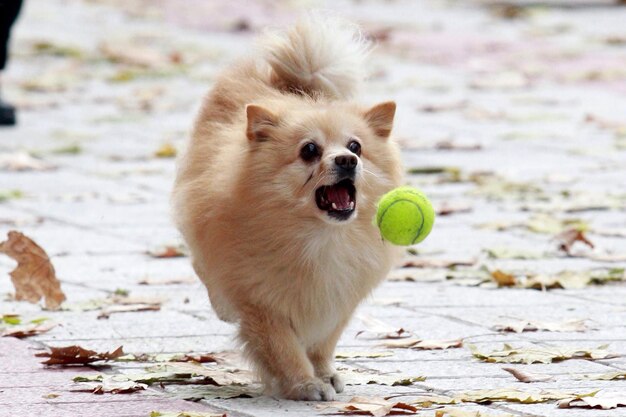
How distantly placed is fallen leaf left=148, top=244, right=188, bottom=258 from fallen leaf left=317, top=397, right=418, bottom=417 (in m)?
2.68

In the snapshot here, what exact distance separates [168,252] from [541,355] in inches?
100

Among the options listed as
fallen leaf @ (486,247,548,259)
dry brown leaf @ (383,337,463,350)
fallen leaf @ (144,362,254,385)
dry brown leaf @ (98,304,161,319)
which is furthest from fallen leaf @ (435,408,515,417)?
fallen leaf @ (486,247,548,259)

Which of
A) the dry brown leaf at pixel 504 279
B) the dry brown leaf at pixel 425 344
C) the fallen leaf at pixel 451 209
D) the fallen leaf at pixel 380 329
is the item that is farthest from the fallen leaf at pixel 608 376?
the fallen leaf at pixel 451 209

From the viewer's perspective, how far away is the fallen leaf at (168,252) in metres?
6.87

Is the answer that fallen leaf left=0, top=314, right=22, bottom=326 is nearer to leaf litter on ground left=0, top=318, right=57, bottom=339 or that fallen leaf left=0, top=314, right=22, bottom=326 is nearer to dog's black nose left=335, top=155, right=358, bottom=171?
leaf litter on ground left=0, top=318, right=57, bottom=339

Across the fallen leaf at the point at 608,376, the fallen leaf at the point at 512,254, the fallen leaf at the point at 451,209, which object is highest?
the fallen leaf at the point at 451,209

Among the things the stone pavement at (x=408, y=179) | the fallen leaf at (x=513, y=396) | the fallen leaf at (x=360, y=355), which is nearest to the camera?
the fallen leaf at (x=513, y=396)

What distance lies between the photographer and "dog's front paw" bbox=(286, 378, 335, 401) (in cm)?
438

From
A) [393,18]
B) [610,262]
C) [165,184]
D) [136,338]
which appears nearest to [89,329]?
[136,338]

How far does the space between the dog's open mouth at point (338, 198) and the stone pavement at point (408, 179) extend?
1.87 ft

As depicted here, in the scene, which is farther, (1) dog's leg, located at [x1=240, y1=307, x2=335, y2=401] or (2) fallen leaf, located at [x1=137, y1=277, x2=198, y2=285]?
(2) fallen leaf, located at [x1=137, y1=277, x2=198, y2=285]

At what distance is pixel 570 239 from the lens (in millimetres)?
6875

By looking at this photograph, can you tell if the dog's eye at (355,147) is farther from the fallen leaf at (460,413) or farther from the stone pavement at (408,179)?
the fallen leaf at (460,413)

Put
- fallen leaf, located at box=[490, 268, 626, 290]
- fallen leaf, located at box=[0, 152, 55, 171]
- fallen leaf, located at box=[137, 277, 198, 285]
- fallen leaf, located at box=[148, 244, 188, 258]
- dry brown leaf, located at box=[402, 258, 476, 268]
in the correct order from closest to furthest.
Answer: fallen leaf, located at box=[490, 268, 626, 290]
fallen leaf, located at box=[137, 277, 198, 285]
dry brown leaf, located at box=[402, 258, 476, 268]
fallen leaf, located at box=[148, 244, 188, 258]
fallen leaf, located at box=[0, 152, 55, 171]
